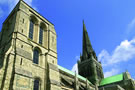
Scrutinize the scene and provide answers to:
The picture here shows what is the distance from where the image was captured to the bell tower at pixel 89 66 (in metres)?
38.8

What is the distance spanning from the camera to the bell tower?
1527 inches

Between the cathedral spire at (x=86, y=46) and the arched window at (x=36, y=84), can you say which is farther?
the cathedral spire at (x=86, y=46)

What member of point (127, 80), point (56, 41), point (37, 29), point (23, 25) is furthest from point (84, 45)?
point (23, 25)

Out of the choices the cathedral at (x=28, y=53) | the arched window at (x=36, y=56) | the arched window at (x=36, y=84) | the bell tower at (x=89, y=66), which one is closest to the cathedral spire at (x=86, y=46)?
the bell tower at (x=89, y=66)

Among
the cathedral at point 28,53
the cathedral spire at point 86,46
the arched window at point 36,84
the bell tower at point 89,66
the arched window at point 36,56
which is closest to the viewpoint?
the cathedral at point 28,53

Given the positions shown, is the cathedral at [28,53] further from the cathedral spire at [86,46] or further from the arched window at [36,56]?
the cathedral spire at [86,46]

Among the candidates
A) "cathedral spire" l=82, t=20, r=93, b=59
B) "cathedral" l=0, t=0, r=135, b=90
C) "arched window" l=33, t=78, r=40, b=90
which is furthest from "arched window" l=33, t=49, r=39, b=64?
"cathedral spire" l=82, t=20, r=93, b=59

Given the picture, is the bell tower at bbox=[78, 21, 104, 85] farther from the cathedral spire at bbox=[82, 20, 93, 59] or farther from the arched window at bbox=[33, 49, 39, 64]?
the arched window at bbox=[33, 49, 39, 64]

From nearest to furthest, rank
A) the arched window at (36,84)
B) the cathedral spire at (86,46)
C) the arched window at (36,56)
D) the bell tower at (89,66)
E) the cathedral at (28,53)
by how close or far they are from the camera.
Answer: the cathedral at (28,53) → the arched window at (36,84) → the arched window at (36,56) → the bell tower at (89,66) → the cathedral spire at (86,46)

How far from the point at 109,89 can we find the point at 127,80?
749 cm

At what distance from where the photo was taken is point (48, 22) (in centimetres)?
2278

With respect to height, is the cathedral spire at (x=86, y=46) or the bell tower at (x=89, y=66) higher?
the cathedral spire at (x=86, y=46)

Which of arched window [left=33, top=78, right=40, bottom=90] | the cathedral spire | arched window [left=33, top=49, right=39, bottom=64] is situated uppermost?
the cathedral spire

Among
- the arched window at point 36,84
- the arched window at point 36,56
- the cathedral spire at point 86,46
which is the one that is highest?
the cathedral spire at point 86,46
